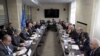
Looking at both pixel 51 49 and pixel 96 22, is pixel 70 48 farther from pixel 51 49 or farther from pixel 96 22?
pixel 51 49

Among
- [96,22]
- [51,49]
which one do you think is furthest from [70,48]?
[51,49]

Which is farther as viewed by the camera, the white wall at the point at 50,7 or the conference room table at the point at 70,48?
the white wall at the point at 50,7

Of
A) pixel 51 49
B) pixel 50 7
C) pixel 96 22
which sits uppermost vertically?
pixel 50 7

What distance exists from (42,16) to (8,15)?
7759mm

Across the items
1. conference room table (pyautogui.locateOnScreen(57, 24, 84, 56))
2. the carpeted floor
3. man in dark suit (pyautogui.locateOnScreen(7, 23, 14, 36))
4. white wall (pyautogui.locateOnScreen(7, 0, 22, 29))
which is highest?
white wall (pyautogui.locateOnScreen(7, 0, 22, 29))

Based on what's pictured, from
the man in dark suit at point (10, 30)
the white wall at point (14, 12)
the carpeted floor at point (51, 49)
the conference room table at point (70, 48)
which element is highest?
the white wall at point (14, 12)

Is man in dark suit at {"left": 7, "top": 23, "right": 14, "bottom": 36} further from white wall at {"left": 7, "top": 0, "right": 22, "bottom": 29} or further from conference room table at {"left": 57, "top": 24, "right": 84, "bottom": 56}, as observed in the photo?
conference room table at {"left": 57, "top": 24, "right": 84, "bottom": 56}

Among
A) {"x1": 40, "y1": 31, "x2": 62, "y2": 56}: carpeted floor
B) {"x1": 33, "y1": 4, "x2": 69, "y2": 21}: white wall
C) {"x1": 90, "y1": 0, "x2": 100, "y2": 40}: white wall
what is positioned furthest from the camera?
{"x1": 33, "y1": 4, "x2": 69, "y2": 21}: white wall

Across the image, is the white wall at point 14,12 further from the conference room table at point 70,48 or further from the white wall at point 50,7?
the white wall at point 50,7

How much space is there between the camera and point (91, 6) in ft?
15.8

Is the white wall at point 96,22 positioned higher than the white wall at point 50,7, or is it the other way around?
the white wall at point 50,7

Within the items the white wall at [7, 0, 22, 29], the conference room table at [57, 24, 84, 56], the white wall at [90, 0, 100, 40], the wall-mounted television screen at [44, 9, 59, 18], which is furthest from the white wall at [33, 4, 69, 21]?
the conference room table at [57, 24, 84, 56]

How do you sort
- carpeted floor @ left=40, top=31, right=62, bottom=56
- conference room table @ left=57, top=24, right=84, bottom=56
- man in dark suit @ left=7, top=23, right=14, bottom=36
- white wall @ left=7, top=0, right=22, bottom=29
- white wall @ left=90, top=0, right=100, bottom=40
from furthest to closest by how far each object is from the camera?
white wall @ left=7, top=0, right=22, bottom=29 < carpeted floor @ left=40, top=31, right=62, bottom=56 < man in dark suit @ left=7, top=23, right=14, bottom=36 < white wall @ left=90, top=0, right=100, bottom=40 < conference room table @ left=57, top=24, right=84, bottom=56

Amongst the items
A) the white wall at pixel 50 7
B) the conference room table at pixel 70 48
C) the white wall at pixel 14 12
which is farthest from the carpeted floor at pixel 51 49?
the white wall at pixel 50 7
